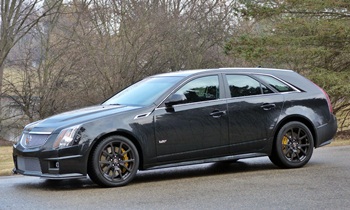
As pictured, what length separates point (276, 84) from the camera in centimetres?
924

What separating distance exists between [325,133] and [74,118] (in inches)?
163

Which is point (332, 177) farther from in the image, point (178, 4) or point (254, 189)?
point (178, 4)

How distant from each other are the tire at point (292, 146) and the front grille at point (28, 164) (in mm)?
3600

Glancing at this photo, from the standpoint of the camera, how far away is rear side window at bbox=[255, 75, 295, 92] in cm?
919

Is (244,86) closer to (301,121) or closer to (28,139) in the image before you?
(301,121)

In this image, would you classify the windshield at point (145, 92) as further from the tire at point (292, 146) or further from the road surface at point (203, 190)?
the tire at point (292, 146)

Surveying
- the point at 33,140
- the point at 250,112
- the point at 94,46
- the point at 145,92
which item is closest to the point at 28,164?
the point at 33,140

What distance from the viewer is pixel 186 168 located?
9492 millimetres

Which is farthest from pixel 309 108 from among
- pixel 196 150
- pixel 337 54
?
pixel 337 54

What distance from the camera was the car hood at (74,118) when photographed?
25.0ft

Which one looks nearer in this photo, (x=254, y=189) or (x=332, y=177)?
(x=254, y=189)

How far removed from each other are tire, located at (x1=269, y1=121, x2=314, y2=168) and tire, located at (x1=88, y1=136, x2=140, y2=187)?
236cm

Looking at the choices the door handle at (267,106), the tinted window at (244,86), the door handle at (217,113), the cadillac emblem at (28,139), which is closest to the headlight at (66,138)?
the cadillac emblem at (28,139)

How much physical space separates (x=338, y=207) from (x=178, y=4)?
24924 mm
